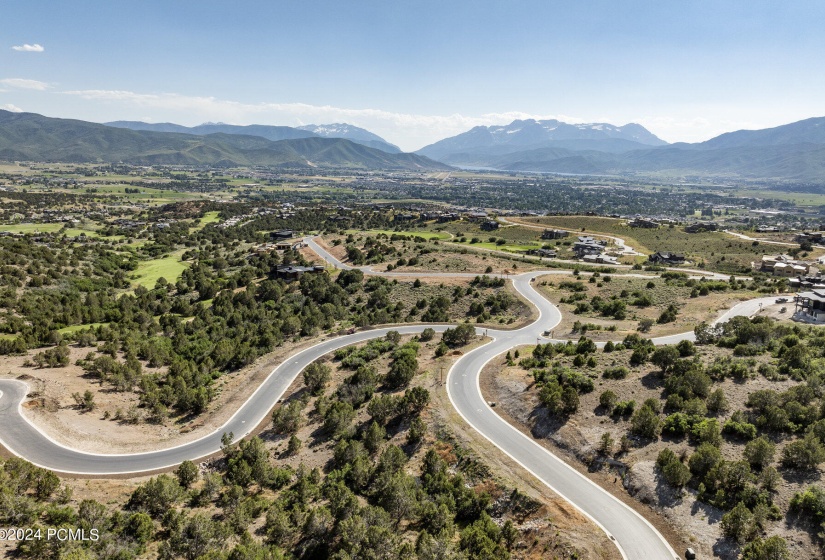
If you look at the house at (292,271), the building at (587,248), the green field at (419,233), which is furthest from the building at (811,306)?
the green field at (419,233)

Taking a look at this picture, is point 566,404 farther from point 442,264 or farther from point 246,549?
point 442,264

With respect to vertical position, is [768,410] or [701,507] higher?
[768,410]

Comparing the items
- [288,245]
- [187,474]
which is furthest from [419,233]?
[187,474]

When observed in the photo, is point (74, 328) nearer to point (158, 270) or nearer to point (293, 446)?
point (158, 270)

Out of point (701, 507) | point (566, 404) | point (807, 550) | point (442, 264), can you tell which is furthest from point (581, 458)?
point (442, 264)

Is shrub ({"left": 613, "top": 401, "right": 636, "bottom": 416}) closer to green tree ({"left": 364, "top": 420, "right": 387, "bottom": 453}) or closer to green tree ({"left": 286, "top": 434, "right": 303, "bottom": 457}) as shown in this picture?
green tree ({"left": 364, "top": 420, "right": 387, "bottom": 453})

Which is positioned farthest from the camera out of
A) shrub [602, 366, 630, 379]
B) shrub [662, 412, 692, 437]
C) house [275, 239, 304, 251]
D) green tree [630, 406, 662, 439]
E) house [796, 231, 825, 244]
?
house [796, 231, 825, 244]

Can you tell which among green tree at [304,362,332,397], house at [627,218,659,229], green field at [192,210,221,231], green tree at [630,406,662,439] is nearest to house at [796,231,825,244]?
house at [627,218,659,229]
